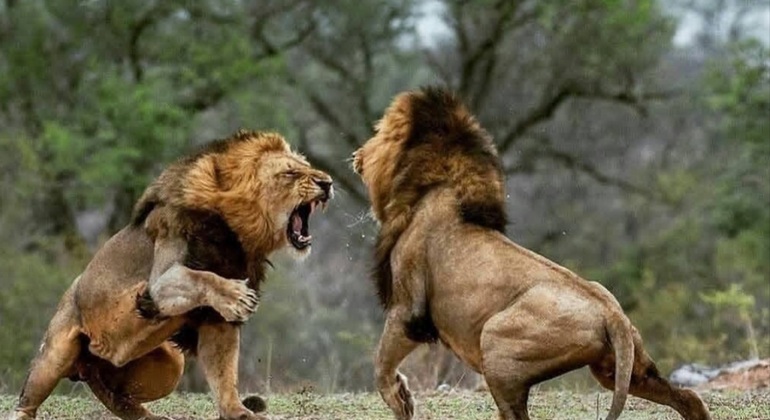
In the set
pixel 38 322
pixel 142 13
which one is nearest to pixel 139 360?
pixel 38 322

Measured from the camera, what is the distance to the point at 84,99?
2397 centimetres

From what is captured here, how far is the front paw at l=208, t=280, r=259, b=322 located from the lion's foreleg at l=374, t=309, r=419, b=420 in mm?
711

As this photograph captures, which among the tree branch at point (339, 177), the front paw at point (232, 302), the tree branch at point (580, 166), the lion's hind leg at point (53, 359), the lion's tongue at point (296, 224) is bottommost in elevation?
the lion's hind leg at point (53, 359)

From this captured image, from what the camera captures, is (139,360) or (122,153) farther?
(122,153)

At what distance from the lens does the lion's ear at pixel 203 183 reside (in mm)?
6887

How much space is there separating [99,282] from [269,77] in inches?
704

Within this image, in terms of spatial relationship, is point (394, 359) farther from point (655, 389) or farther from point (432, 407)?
point (432, 407)

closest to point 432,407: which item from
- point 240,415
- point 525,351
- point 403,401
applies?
point 403,401

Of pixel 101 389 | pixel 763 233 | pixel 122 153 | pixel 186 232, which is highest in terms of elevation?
pixel 763 233

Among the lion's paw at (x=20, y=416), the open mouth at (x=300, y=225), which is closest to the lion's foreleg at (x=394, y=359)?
the open mouth at (x=300, y=225)

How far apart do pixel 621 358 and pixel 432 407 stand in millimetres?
2506

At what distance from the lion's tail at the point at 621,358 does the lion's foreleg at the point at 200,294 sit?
1.50 meters

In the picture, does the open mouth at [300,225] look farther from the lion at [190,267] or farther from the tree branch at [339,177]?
the tree branch at [339,177]

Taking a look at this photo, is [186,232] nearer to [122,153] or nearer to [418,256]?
[418,256]
